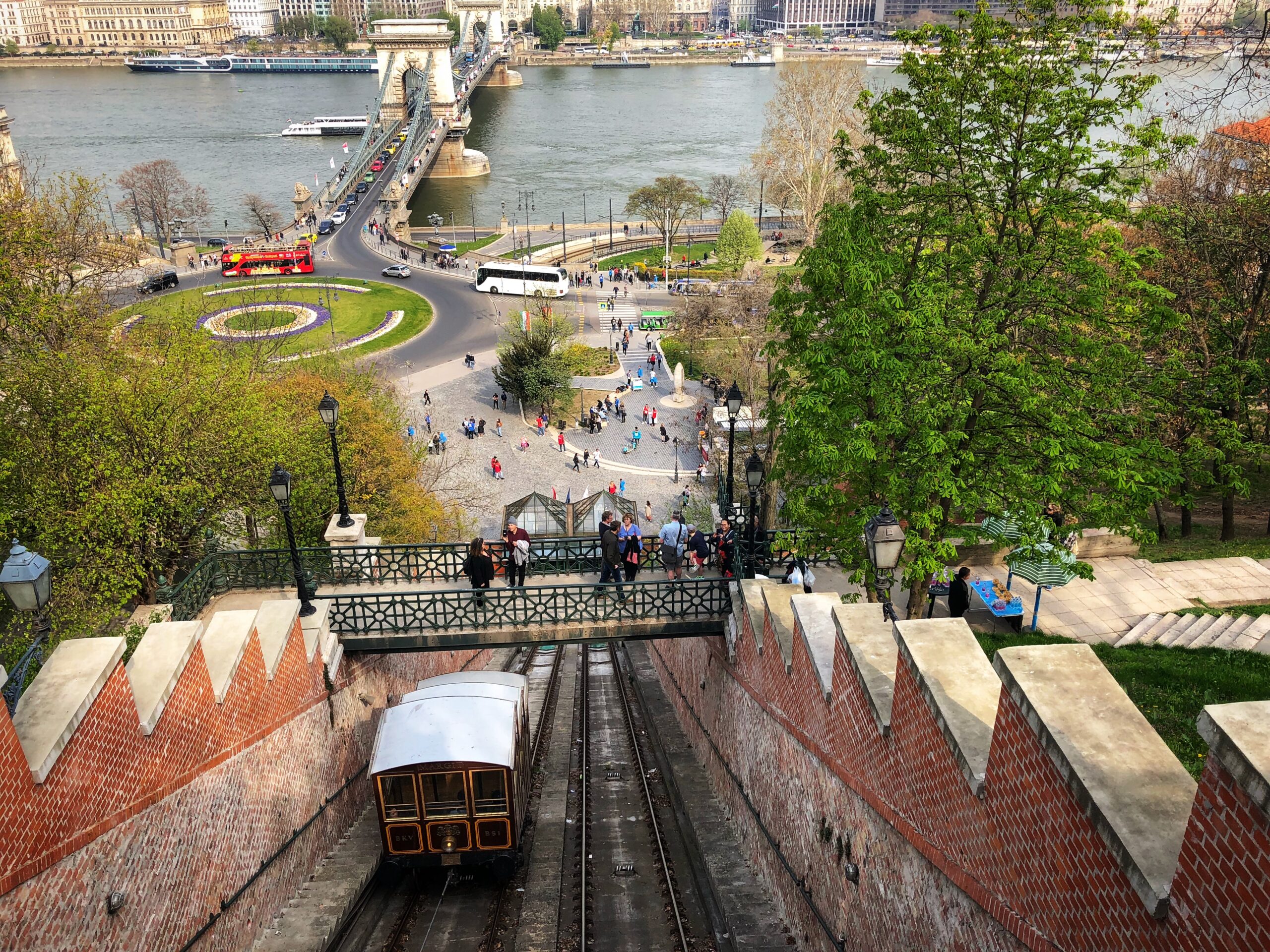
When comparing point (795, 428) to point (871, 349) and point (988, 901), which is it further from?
point (988, 901)

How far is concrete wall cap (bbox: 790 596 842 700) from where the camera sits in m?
9.77

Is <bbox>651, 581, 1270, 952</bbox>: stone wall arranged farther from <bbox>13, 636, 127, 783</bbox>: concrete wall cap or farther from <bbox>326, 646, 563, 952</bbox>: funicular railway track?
<bbox>13, 636, 127, 783</bbox>: concrete wall cap

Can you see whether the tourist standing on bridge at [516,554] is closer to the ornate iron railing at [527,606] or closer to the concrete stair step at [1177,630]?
the ornate iron railing at [527,606]

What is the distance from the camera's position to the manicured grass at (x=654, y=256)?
252 ft

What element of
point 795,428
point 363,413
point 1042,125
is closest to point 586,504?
point 363,413

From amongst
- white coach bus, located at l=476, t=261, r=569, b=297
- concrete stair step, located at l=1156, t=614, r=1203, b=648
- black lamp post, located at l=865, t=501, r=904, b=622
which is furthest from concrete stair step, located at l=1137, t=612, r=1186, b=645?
white coach bus, located at l=476, t=261, r=569, b=297

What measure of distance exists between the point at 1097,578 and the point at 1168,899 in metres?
13.0

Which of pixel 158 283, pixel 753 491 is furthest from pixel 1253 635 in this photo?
pixel 158 283

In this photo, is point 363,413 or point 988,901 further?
point 363,413

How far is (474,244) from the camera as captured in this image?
82.9 meters

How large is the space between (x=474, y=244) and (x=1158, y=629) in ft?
250

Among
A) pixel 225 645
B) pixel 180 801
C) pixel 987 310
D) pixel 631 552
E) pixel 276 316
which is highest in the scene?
pixel 987 310

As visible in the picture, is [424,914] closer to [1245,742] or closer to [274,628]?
[274,628]

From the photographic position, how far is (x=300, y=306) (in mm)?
60719
